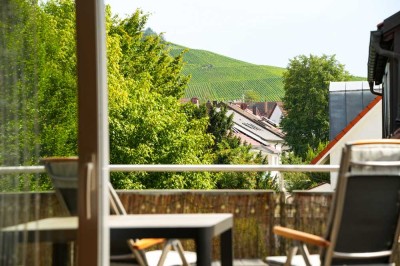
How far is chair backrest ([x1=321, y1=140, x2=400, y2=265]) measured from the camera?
3.78 m

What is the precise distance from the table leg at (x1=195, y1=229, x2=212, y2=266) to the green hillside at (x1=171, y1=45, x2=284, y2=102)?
69.2 metres

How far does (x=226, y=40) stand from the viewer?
80.6m

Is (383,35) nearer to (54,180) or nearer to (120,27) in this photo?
(54,180)

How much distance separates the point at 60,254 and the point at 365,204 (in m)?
1.56

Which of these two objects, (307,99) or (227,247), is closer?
(227,247)

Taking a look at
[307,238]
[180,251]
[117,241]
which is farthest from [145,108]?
[117,241]

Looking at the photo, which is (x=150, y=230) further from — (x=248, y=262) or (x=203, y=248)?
(x=248, y=262)

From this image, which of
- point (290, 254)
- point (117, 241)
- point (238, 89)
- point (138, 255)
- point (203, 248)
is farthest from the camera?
point (238, 89)

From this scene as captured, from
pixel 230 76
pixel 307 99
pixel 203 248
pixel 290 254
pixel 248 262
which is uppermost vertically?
pixel 230 76

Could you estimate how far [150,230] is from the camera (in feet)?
11.3

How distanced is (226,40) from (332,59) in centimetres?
1024

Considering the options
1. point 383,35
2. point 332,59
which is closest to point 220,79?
point 332,59

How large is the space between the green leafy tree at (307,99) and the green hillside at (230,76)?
4.56 meters

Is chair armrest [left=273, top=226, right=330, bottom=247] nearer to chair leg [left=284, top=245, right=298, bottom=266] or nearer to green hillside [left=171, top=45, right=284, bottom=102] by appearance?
chair leg [left=284, top=245, right=298, bottom=266]
